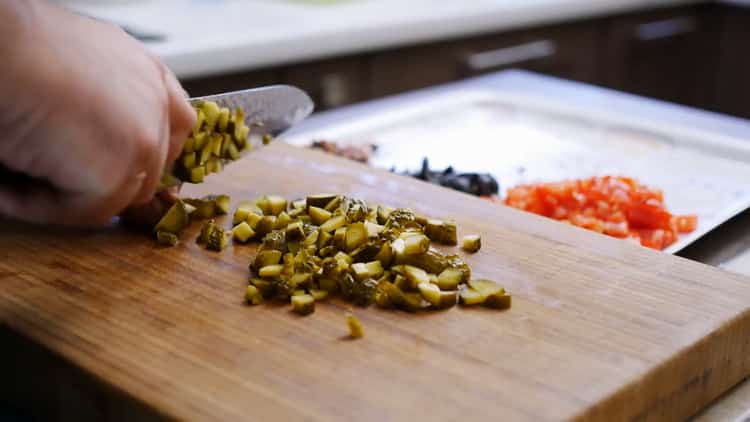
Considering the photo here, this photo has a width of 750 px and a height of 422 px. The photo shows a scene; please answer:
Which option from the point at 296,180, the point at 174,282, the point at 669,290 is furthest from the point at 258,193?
the point at 669,290

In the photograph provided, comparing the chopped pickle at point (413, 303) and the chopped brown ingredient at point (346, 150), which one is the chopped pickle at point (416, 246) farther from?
the chopped brown ingredient at point (346, 150)

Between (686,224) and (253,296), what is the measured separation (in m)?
0.60

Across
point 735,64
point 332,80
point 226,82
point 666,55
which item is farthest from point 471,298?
point 735,64

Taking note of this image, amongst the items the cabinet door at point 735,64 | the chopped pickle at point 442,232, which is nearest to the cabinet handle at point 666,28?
the cabinet door at point 735,64

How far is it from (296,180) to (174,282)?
358 mm

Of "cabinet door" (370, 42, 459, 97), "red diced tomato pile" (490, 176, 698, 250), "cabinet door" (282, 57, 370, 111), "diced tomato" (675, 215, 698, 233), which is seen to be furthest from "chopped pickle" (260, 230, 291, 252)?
"cabinet door" (370, 42, 459, 97)

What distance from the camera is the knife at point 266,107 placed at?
1.13 metres

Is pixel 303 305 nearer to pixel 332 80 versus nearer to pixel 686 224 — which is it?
pixel 686 224

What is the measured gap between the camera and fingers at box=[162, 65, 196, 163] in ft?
2.89

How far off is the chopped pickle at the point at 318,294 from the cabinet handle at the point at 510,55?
5.67ft

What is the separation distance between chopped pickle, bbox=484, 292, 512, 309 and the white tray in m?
0.49

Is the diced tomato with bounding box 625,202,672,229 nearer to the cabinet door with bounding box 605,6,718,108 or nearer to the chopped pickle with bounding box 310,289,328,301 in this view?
Result: the chopped pickle with bounding box 310,289,328,301


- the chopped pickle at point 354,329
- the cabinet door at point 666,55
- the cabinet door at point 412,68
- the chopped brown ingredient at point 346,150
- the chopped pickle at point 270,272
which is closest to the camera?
the chopped pickle at point 354,329

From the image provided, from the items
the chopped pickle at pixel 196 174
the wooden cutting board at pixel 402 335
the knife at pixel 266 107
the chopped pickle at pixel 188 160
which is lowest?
the wooden cutting board at pixel 402 335
